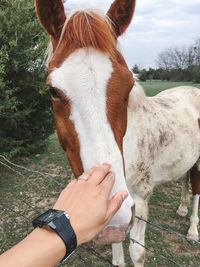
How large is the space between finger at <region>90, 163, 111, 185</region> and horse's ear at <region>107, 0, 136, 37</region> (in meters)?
1.15

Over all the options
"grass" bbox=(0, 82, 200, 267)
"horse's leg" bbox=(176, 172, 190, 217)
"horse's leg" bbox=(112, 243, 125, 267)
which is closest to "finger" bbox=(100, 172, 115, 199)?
"grass" bbox=(0, 82, 200, 267)

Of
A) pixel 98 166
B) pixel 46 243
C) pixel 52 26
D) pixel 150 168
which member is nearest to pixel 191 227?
pixel 150 168

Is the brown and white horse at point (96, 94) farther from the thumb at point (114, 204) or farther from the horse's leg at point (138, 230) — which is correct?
the horse's leg at point (138, 230)

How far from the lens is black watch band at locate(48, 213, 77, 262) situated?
79cm

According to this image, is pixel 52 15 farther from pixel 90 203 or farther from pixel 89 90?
pixel 90 203

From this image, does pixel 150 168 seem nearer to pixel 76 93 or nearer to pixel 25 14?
pixel 76 93

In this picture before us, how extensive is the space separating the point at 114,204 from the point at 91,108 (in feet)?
1.78

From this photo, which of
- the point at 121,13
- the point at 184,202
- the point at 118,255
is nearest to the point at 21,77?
the point at 121,13

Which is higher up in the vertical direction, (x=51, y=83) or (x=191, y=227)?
(x=51, y=83)

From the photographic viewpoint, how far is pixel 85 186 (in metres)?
0.93

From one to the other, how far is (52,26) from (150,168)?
173 cm

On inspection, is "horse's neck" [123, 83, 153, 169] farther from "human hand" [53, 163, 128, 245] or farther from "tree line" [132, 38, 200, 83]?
"tree line" [132, 38, 200, 83]

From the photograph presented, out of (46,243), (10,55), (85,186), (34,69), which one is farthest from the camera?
(34,69)

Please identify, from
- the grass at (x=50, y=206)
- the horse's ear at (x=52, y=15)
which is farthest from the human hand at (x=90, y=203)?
the grass at (x=50, y=206)
